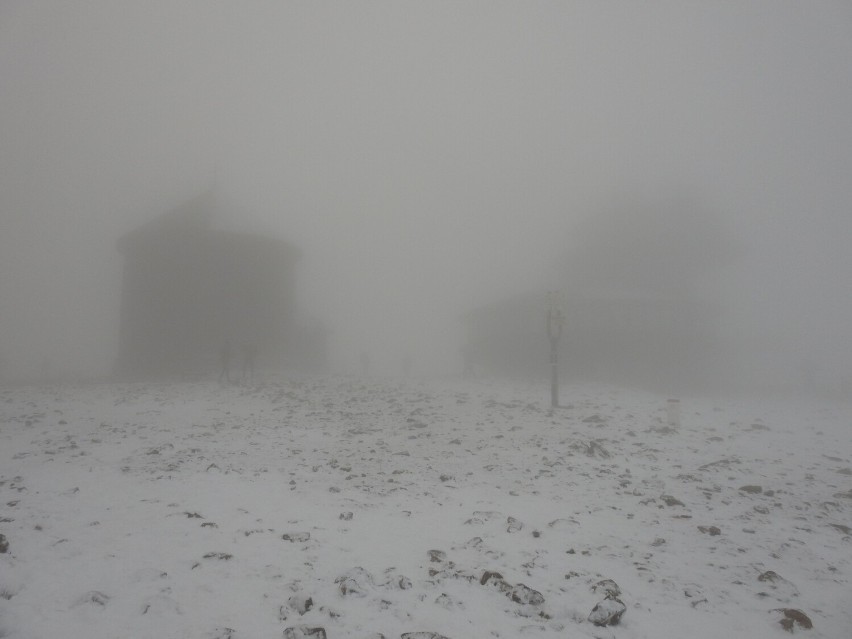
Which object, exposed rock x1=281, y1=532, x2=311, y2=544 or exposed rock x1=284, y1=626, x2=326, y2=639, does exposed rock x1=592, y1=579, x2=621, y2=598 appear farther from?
exposed rock x1=281, y1=532, x2=311, y2=544

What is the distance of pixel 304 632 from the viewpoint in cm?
402

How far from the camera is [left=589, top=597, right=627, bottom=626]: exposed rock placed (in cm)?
440

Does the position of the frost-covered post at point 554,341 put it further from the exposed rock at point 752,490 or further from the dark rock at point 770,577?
the dark rock at point 770,577

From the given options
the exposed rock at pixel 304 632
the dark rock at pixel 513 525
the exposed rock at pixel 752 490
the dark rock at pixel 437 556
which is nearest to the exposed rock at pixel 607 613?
the dark rock at pixel 437 556

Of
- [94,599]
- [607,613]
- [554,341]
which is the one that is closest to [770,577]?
[607,613]

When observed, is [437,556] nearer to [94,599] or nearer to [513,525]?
[513,525]

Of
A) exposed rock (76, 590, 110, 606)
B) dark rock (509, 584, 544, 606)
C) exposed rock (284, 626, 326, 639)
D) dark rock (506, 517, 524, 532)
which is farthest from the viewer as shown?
dark rock (506, 517, 524, 532)

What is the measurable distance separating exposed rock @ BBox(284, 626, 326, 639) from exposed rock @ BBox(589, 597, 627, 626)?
2629mm

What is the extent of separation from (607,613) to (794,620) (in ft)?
6.33

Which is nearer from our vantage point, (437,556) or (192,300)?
(437,556)

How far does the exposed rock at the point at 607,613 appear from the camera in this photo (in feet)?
14.4

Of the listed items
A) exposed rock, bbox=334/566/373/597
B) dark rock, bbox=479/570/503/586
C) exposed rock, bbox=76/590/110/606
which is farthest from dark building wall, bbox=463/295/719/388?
exposed rock, bbox=76/590/110/606

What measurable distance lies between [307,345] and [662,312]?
2684cm

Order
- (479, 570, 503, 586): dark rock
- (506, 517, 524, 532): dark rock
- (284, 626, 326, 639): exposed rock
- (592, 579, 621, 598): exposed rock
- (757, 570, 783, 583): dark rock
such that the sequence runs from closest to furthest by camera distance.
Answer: (284, 626, 326, 639): exposed rock < (592, 579, 621, 598): exposed rock < (479, 570, 503, 586): dark rock < (757, 570, 783, 583): dark rock < (506, 517, 524, 532): dark rock
